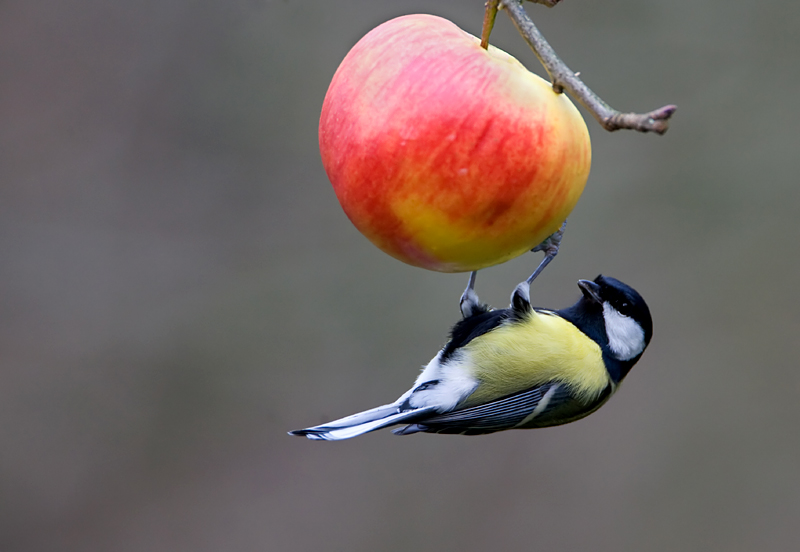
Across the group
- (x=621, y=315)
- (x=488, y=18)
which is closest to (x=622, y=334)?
(x=621, y=315)

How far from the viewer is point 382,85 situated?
0.73 meters

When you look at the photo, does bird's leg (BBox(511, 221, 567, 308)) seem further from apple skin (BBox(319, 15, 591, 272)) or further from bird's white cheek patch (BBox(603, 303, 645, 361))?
apple skin (BBox(319, 15, 591, 272))

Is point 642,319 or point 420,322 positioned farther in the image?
point 420,322

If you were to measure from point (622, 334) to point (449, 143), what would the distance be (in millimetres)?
943

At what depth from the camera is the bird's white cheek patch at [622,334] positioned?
4.83 ft

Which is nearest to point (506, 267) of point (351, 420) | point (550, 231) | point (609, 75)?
point (609, 75)

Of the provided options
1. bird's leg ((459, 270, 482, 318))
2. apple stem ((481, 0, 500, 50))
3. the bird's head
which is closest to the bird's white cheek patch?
the bird's head

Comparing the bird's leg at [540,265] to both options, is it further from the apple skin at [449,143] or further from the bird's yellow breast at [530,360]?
the apple skin at [449,143]

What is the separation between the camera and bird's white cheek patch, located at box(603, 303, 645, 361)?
4.83 feet

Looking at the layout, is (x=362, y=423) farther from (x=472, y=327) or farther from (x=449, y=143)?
(x=449, y=143)

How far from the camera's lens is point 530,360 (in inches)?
56.9

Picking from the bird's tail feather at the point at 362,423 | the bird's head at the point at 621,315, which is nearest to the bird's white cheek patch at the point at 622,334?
the bird's head at the point at 621,315

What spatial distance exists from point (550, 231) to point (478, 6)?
194 centimetres

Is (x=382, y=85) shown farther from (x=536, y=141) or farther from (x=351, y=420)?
(x=351, y=420)
